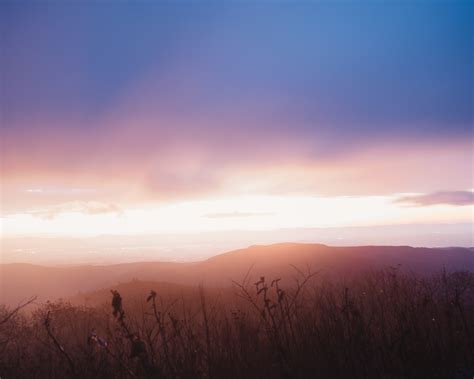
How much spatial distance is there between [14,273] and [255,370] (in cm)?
9103

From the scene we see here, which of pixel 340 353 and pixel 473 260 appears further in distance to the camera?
pixel 473 260

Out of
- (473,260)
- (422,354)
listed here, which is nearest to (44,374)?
(422,354)

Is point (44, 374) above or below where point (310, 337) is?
below

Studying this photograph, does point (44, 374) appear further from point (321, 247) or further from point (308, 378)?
point (321, 247)

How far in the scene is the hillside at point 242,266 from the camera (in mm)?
72750

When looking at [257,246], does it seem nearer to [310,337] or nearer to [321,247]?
[321,247]

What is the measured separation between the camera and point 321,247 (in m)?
102

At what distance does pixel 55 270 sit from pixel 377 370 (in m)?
93.3

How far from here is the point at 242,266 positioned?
9200cm

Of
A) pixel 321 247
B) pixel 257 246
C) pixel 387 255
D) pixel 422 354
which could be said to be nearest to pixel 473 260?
pixel 387 255

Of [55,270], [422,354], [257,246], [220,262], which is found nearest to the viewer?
[422,354]

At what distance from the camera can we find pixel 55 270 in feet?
283

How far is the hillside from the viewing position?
72.8 metres

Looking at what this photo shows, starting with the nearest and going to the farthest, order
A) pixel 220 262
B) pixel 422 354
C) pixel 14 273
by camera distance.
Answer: pixel 422 354 → pixel 14 273 → pixel 220 262
